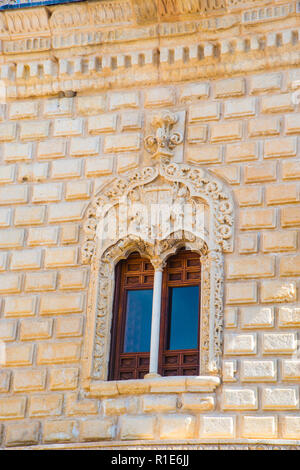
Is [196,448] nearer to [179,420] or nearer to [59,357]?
[179,420]

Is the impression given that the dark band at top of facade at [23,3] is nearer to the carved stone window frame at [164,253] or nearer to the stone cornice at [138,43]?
the stone cornice at [138,43]

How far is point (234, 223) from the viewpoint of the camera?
10.4 m

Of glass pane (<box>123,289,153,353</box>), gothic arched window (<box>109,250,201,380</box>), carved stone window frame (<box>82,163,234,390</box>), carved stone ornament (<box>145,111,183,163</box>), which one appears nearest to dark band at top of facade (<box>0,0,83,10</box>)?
carved stone ornament (<box>145,111,183,163</box>)

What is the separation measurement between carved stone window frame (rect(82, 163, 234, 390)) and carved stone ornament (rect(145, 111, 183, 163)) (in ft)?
0.41

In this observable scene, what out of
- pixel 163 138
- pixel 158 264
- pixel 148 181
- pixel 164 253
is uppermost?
pixel 163 138

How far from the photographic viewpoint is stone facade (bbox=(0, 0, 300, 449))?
31.9 feet

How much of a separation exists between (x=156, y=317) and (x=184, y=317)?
28cm

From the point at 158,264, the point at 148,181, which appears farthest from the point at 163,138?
the point at 158,264

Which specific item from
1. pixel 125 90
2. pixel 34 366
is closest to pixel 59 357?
pixel 34 366

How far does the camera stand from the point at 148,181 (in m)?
10.7

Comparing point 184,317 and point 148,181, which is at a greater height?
point 148,181

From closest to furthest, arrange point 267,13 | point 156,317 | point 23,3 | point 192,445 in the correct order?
point 192,445
point 156,317
point 267,13
point 23,3

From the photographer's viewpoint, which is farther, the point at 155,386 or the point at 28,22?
the point at 28,22

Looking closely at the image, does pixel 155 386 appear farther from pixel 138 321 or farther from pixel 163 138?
pixel 163 138
